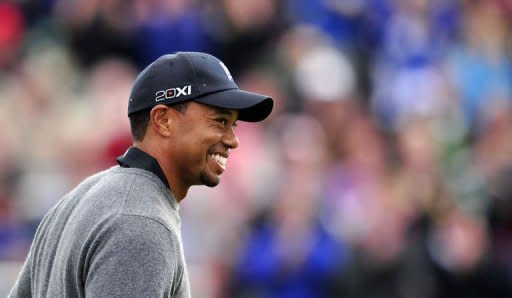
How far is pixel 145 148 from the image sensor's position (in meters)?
4.40

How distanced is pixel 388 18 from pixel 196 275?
150 inches

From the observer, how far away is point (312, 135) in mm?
11016

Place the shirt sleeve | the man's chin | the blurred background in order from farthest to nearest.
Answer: the blurred background
the man's chin
the shirt sleeve

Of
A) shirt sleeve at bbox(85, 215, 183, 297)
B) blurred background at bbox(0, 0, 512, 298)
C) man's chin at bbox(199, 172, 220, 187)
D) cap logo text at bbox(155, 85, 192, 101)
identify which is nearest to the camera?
shirt sleeve at bbox(85, 215, 183, 297)

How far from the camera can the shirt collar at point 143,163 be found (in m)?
4.34

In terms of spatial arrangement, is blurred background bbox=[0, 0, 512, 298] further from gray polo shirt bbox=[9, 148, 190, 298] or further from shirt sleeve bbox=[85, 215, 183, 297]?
shirt sleeve bbox=[85, 215, 183, 297]

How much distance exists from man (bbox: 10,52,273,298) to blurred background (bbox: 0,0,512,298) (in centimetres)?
514

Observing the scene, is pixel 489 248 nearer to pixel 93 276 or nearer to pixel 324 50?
pixel 324 50

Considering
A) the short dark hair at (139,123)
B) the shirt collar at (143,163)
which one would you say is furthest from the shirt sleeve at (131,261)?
the short dark hair at (139,123)

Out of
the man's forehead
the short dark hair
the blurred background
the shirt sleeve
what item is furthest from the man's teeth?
the blurred background

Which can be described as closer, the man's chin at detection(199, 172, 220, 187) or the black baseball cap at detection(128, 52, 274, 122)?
the black baseball cap at detection(128, 52, 274, 122)

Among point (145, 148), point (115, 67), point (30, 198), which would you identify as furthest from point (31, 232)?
point (145, 148)

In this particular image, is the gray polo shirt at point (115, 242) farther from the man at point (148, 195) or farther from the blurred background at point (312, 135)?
the blurred background at point (312, 135)

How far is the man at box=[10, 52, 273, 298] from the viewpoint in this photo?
3961mm
